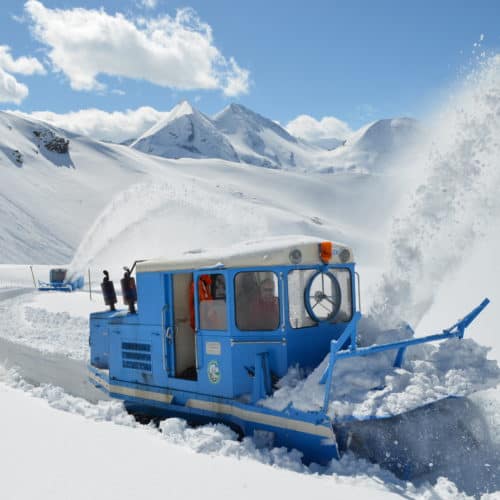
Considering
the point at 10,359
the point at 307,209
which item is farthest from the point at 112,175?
the point at 10,359

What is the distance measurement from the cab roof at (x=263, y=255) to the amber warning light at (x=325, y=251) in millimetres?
38

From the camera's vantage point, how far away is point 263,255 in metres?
7.10

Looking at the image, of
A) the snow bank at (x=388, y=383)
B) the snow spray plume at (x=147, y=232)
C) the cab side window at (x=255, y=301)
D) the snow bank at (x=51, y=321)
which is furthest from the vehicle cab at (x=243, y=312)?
the snow spray plume at (x=147, y=232)

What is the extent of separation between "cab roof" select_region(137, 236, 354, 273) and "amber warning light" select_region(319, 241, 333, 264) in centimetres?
4

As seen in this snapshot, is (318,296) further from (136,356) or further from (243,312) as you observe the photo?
(136,356)

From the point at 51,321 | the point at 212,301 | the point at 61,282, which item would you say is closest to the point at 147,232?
the point at 61,282

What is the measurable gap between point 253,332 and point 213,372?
787 mm

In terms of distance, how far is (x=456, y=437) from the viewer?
6.43m

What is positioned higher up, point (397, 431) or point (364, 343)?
point (364, 343)

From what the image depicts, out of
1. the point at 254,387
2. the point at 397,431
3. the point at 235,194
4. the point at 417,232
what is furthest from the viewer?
the point at 235,194

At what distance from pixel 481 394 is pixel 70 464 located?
15.6 feet

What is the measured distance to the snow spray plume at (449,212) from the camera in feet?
37.1

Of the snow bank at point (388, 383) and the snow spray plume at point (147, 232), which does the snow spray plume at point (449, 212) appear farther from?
the snow spray plume at point (147, 232)

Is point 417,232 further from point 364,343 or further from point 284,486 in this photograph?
point 284,486
